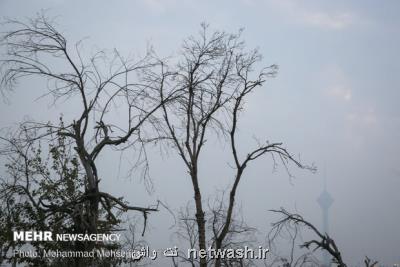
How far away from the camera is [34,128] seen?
6.93 meters

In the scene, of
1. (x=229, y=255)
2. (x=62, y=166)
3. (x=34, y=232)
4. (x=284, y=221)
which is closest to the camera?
(x=34, y=232)

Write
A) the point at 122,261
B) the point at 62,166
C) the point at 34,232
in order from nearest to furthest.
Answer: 1. the point at 34,232
2. the point at 62,166
3. the point at 122,261

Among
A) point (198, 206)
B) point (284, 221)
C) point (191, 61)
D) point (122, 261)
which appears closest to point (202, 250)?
point (198, 206)

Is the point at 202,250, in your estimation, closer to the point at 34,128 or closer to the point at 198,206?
the point at 198,206

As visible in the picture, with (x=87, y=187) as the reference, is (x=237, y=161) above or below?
above

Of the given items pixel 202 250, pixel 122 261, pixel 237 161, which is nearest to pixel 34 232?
pixel 202 250

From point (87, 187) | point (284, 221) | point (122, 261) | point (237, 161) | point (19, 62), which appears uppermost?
point (19, 62)

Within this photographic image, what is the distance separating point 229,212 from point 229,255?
5.86ft

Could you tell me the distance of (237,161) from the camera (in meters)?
9.88

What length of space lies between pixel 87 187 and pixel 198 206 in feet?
11.5

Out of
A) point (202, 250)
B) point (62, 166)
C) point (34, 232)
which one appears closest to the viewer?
point (34, 232)

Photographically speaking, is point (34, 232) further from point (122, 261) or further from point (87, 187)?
point (122, 261)

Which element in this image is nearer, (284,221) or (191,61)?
(284,221)

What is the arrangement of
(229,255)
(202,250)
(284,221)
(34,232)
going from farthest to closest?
(229,255) → (202,250) → (284,221) → (34,232)
